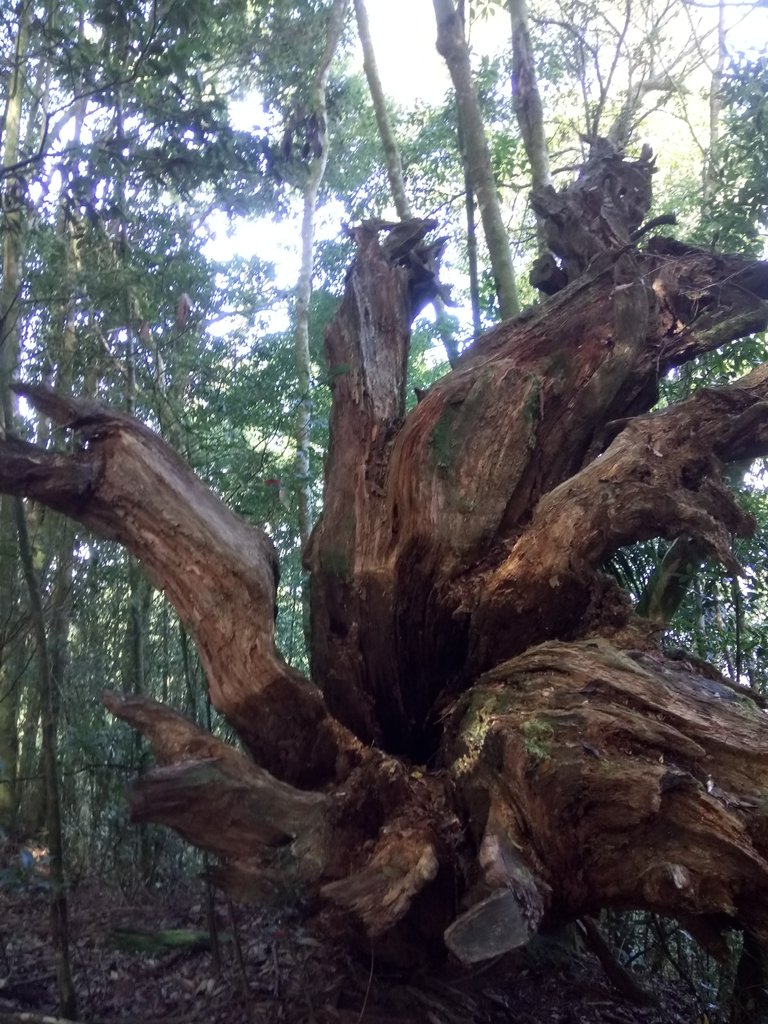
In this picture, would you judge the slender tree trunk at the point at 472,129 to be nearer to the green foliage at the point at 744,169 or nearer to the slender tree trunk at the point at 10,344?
the green foliage at the point at 744,169

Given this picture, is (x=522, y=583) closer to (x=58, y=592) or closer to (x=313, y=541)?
(x=313, y=541)

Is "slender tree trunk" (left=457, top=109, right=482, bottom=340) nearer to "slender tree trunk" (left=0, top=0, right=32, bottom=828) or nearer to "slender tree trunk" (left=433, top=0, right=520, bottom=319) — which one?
"slender tree trunk" (left=433, top=0, right=520, bottom=319)

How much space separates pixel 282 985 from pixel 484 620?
1.95 m

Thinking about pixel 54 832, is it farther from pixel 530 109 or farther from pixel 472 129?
pixel 530 109

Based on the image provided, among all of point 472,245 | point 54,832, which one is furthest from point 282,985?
point 472,245

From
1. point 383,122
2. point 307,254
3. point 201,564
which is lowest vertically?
point 201,564

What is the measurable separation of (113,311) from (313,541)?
11.0 feet

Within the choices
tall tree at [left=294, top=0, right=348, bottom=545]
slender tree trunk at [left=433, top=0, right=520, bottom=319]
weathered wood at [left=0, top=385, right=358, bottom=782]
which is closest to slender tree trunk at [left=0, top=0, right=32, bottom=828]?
weathered wood at [left=0, top=385, right=358, bottom=782]

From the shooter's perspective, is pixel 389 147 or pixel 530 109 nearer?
pixel 530 109

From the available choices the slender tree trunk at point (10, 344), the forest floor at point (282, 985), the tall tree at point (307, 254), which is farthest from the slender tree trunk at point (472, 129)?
the forest floor at point (282, 985)

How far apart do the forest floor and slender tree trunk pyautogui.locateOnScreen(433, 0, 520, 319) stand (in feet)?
16.6

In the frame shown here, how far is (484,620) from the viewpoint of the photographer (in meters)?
4.30

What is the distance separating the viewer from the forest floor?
148 inches

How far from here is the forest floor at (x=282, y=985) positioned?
3.75 meters
